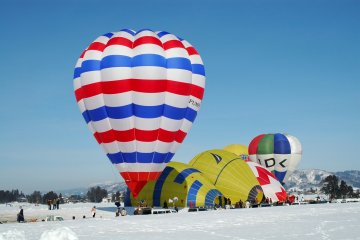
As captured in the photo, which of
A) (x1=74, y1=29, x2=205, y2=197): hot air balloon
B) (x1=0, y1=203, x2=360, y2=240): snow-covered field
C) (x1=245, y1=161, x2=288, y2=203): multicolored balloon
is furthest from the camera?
(x1=245, y1=161, x2=288, y2=203): multicolored balloon

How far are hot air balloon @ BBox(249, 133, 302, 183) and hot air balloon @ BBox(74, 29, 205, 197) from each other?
22.8 m

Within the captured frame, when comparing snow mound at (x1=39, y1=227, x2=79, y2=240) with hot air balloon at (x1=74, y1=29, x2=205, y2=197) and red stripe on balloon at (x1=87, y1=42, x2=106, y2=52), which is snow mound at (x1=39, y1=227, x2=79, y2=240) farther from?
red stripe on balloon at (x1=87, y1=42, x2=106, y2=52)

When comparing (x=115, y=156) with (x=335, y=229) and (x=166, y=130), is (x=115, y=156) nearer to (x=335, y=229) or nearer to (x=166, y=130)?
(x=166, y=130)

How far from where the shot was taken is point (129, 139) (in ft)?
97.6

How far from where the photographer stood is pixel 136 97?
2942 cm

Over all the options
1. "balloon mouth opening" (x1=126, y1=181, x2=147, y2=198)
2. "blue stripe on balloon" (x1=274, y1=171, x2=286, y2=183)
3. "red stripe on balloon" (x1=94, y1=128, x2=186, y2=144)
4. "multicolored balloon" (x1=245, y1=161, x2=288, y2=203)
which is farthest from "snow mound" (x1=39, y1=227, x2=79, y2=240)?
"blue stripe on balloon" (x1=274, y1=171, x2=286, y2=183)

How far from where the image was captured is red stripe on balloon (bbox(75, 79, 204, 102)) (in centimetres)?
2936

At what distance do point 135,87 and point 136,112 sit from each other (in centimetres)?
155

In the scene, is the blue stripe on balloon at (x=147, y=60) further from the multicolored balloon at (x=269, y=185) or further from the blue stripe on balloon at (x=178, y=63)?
the multicolored balloon at (x=269, y=185)

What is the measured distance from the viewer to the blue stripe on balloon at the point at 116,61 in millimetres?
29500

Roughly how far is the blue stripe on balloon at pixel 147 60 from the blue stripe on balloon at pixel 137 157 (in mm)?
5567

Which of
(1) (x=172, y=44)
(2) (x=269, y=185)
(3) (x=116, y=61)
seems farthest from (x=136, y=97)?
(2) (x=269, y=185)

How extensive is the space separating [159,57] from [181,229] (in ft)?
46.7

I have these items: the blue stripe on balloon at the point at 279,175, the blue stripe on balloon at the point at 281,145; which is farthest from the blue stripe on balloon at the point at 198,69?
the blue stripe on balloon at the point at 279,175
